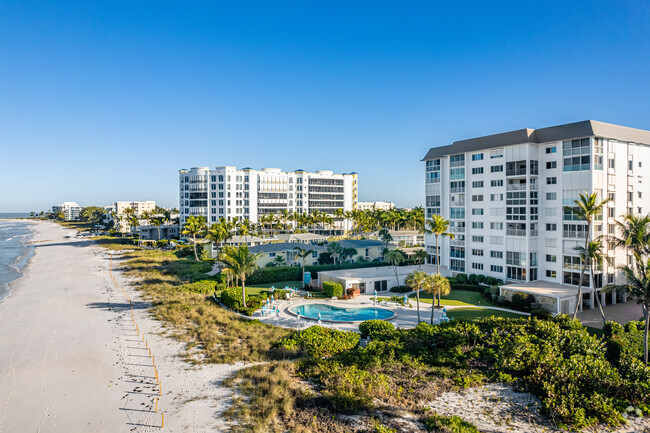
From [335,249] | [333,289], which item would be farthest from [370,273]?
[335,249]

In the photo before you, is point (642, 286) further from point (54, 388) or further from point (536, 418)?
point (54, 388)

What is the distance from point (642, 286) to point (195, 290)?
38.5 m

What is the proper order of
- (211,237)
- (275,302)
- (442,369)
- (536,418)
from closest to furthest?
(536,418)
(442,369)
(275,302)
(211,237)

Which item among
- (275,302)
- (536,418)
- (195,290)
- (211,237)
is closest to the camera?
(536,418)

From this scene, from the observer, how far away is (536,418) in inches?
672

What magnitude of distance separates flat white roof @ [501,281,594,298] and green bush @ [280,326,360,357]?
68.1 ft

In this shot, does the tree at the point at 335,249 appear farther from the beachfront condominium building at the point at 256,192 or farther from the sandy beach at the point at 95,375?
the beachfront condominium building at the point at 256,192

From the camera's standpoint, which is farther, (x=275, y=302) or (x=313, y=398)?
(x=275, y=302)

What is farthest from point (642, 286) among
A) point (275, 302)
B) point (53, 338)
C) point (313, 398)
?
point (53, 338)

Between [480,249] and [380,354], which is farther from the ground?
[480,249]

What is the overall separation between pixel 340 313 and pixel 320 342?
481 inches

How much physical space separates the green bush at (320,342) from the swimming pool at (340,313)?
743 centimetres

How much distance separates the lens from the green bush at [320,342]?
23828 millimetres

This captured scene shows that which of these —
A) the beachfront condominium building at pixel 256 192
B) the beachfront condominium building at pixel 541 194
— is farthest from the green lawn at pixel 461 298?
the beachfront condominium building at pixel 256 192
